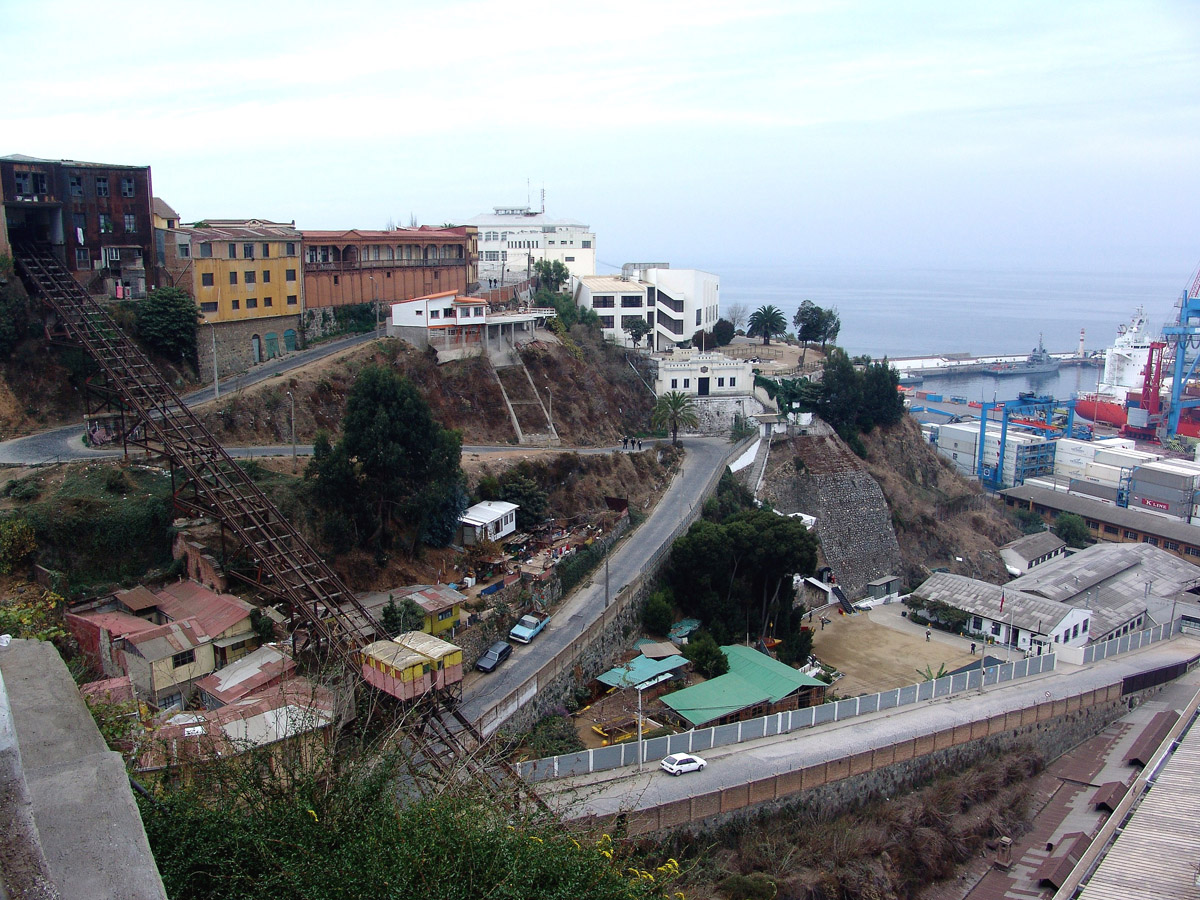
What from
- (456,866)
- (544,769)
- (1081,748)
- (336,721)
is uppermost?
(456,866)

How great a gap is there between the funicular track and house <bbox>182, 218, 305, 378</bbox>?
12.4ft

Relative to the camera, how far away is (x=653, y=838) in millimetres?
17625

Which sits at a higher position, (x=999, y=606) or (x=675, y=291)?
(x=675, y=291)

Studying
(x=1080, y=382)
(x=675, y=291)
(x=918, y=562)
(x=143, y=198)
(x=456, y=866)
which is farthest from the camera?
(x=1080, y=382)

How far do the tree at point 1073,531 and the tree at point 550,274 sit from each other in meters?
31.9

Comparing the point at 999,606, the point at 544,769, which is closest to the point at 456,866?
the point at 544,769

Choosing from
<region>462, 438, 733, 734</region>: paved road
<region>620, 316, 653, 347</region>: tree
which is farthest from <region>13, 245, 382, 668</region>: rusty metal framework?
<region>620, 316, 653, 347</region>: tree

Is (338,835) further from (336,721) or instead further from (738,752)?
(738,752)

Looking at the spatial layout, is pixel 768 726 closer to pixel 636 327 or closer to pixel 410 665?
pixel 410 665

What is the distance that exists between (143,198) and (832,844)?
30.4 m

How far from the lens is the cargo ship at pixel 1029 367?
11644cm

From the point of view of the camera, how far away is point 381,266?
4072 cm

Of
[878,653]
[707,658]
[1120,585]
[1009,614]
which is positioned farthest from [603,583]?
[1120,585]

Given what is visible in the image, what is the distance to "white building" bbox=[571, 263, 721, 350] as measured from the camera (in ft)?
168
